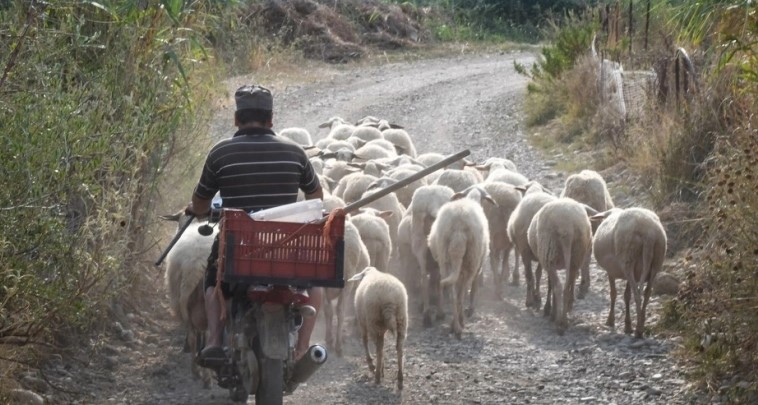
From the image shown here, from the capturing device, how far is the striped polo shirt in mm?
6574

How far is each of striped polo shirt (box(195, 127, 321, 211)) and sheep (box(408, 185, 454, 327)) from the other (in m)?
4.09

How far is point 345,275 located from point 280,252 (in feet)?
11.4

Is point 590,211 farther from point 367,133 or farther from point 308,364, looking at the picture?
point 367,133

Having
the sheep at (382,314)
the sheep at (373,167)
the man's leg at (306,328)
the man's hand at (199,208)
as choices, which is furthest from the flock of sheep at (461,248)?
the man's leg at (306,328)

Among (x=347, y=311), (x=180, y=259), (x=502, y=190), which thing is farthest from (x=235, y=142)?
(x=502, y=190)

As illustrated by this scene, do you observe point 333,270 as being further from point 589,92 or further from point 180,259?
point 589,92

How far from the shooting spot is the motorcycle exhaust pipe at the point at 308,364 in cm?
616

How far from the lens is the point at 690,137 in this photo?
475 inches

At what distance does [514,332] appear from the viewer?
9.81m

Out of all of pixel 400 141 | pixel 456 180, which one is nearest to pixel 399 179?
pixel 456 180

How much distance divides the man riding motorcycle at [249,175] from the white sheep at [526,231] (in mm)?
4406

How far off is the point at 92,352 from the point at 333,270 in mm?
2531

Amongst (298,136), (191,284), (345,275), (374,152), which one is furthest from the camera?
(298,136)

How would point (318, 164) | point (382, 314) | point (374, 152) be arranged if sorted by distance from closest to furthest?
point (382, 314) < point (318, 164) < point (374, 152)
